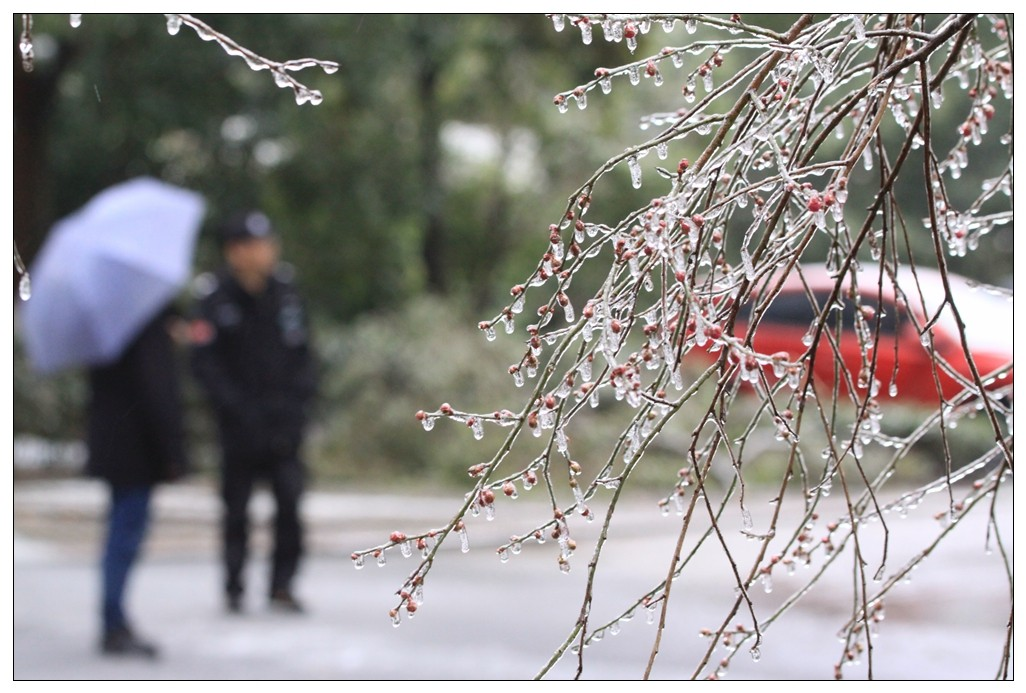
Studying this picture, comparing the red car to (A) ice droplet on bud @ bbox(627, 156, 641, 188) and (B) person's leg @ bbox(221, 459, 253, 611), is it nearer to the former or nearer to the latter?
(A) ice droplet on bud @ bbox(627, 156, 641, 188)

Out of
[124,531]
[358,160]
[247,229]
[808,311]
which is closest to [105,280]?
[247,229]

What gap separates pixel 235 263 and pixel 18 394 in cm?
487

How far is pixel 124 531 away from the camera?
12.7ft

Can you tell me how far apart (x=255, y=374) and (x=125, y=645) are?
100 centimetres

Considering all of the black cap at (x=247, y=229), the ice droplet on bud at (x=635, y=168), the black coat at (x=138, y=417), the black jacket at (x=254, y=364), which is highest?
the black cap at (x=247, y=229)

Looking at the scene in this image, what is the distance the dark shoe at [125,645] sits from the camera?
12.8ft

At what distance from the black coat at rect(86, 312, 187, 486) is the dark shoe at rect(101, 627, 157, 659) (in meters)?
0.48

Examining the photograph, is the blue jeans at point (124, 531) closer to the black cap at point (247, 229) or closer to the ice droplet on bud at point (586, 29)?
the black cap at point (247, 229)

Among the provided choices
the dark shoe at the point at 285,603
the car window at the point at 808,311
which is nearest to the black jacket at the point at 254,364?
the dark shoe at the point at 285,603

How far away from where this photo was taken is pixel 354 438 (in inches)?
355

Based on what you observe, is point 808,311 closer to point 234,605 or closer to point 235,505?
point 235,505

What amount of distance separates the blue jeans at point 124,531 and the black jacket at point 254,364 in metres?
0.53

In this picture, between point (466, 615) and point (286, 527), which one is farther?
point (466, 615)

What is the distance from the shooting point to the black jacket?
4.35 m
